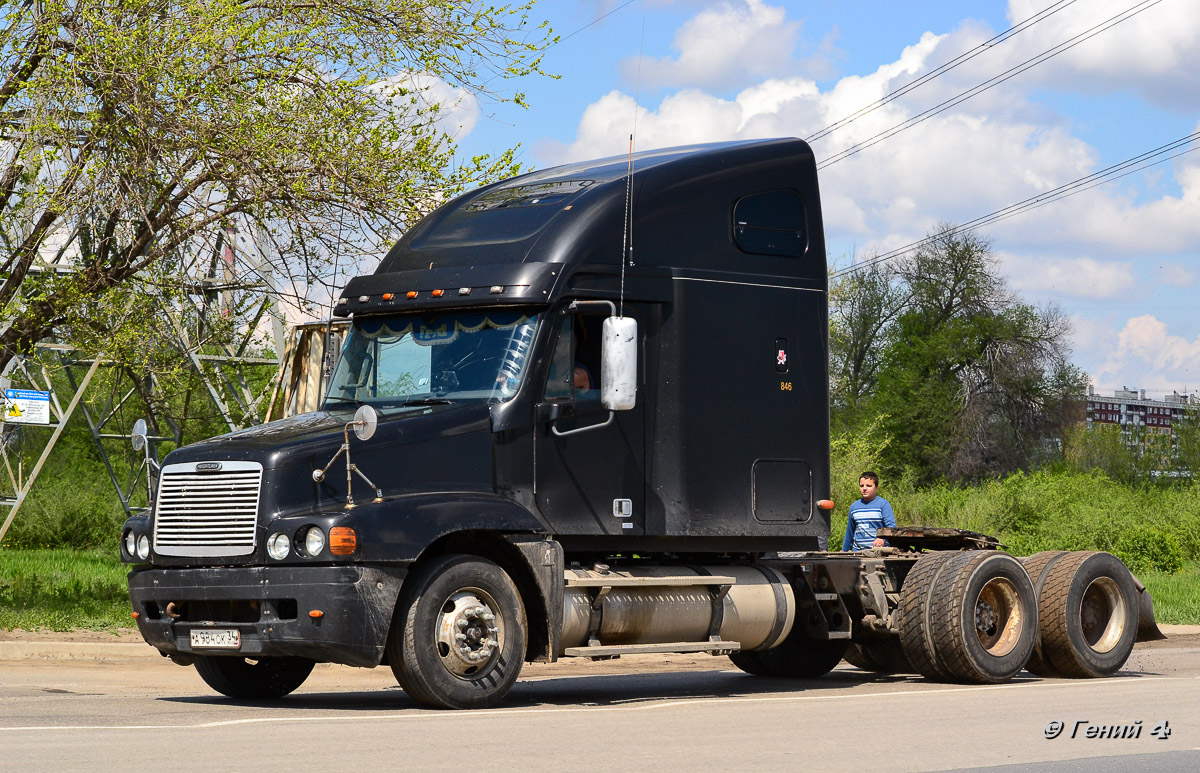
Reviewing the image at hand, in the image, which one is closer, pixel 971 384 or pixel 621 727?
pixel 621 727

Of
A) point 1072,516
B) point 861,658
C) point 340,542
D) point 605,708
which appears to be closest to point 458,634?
point 340,542

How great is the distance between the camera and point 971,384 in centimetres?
6856

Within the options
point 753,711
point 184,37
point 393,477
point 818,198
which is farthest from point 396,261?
point 184,37

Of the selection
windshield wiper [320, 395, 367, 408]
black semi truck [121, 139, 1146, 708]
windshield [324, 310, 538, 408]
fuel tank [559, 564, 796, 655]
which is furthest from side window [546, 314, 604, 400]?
windshield wiper [320, 395, 367, 408]

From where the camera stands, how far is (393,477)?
388 inches

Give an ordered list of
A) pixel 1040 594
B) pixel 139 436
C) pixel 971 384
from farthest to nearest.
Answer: pixel 971 384 < pixel 1040 594 < pixel 139 436

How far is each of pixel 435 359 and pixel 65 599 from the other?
10.4 meters

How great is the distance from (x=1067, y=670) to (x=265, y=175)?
30.9ft

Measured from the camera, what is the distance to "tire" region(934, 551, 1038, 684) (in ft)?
40.4

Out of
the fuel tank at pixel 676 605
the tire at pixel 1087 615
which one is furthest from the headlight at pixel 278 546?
the tire at pixel 1087 615

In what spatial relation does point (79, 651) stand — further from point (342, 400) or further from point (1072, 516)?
point (1072, 516)

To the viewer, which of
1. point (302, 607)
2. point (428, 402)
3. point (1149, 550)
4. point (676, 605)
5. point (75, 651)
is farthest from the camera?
point (1149, 550)

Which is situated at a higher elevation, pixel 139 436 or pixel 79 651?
pixel 139 436

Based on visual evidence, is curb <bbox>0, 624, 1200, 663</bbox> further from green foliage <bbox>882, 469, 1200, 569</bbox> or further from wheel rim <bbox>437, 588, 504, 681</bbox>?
green foliage <bbox>882, 469, 1200, 569</bbox>
